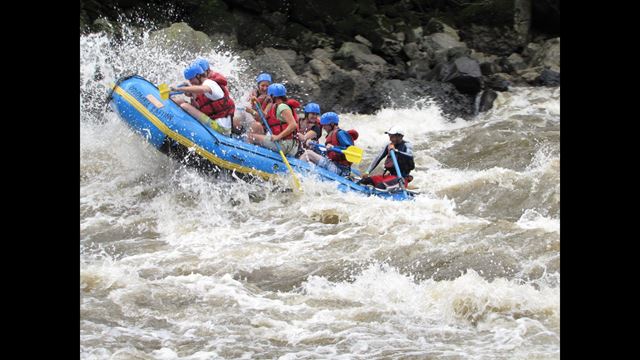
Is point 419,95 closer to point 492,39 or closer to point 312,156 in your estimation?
point 492,39

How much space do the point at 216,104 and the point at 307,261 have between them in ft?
8.84

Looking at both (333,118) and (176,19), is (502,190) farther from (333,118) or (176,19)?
(176,19)

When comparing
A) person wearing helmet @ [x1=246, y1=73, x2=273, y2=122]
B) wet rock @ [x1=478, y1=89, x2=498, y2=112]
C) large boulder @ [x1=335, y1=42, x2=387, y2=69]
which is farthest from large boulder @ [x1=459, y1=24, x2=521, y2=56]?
person wearing helmet @ [x1=246, y1=73, x2=273, y2=122]

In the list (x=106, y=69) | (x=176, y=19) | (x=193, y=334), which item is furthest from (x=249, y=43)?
(x=193, y=334)

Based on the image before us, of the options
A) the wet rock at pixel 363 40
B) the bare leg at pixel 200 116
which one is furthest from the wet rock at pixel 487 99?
the bare leg at pixel 200 116

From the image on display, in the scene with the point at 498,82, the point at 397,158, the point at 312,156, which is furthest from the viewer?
the point at 498,82

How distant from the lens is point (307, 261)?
22.4 feet

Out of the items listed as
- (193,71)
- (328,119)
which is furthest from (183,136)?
(328,119)

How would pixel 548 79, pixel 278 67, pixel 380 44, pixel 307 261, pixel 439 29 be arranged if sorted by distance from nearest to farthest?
pixel 307 261
pixel 278 67
pixel 548 79
pixel 380 44
pixel 439 29

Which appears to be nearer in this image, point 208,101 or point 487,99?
point 208,101

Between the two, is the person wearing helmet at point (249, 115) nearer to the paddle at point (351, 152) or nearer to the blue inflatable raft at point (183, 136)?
the blue inflatable raft at point (183, 136)

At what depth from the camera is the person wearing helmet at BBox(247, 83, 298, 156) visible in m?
9.04

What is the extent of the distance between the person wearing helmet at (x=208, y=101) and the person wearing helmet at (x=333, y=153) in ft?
3.39
